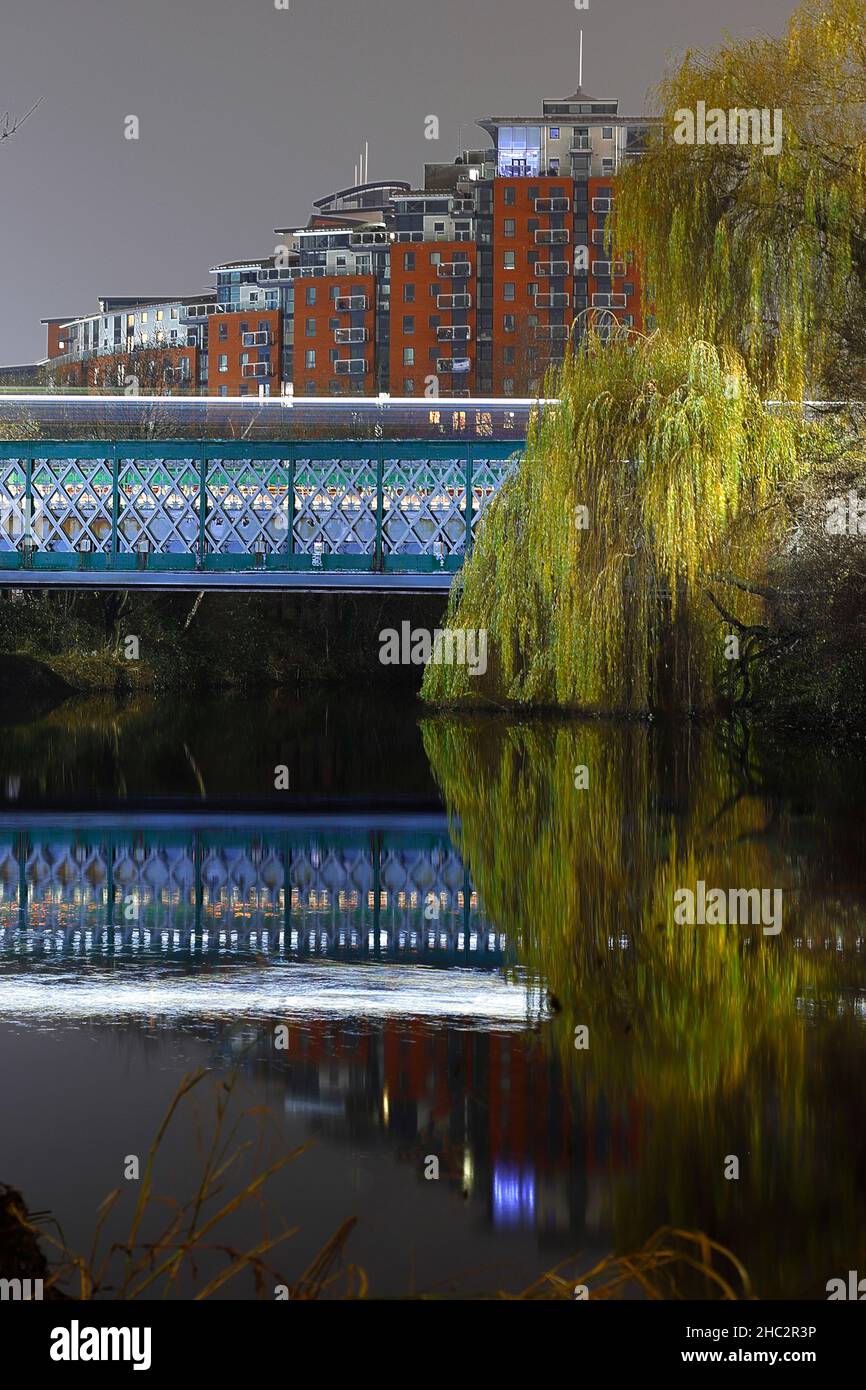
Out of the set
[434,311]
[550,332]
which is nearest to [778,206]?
[550,332]

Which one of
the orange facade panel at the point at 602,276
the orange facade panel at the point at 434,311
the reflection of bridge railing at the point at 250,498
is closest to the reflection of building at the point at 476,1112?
the reflection of bridge railing at the point at 250,498

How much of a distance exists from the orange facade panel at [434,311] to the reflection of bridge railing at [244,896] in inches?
4088

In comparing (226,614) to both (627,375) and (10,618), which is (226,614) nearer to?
(10,618)

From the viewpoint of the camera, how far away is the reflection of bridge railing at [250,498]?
40500 mm

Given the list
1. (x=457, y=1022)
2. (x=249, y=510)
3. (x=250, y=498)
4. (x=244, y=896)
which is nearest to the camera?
(x=457, y=1022)

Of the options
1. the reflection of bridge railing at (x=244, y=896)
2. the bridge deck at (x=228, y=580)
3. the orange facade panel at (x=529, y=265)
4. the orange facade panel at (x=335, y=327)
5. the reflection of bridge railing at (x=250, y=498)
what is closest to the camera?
the reflection of bridge railing at (x=244, y=896)

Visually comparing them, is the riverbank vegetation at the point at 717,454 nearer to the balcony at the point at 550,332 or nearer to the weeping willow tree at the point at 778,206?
the weeping willow tree at the point at 778,206

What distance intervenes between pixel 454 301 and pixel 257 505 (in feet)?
264

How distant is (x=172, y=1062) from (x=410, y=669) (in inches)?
1861

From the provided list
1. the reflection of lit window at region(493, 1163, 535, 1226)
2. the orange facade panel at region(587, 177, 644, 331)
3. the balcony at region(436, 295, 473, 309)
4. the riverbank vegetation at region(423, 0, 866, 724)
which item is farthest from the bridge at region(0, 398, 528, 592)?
the balcony at region(436, 295, 473, 309)

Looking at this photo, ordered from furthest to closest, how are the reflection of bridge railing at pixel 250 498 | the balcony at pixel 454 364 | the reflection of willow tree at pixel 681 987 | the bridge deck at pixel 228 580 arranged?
the balcony at pixel 454 364
the reflection of bridge railing at pixel 250 498
the bridge deck at pixel 228 580
the reflection of willow tree at pixel 681 987

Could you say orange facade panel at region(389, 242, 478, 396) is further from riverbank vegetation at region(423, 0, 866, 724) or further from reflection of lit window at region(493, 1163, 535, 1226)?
reflection of lit window at region(493, 1163, 535, 1226)

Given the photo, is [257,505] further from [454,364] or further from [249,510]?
[454,364]

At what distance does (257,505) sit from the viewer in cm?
4491
